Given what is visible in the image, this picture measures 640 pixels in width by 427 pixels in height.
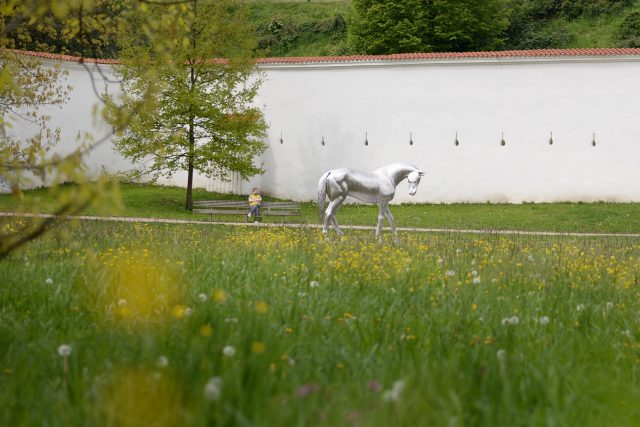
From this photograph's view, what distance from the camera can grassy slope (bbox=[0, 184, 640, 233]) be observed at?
77.7 ft

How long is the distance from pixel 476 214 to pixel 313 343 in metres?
22.3

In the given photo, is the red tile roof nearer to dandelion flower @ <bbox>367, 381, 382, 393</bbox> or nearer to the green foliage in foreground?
the green foliage in foreground

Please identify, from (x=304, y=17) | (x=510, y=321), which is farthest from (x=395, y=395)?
(x=304, y=17)

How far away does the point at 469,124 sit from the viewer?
30.0 m

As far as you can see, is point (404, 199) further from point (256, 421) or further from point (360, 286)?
point (256, 421)

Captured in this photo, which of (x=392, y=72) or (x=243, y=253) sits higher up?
(x=392, y=72)

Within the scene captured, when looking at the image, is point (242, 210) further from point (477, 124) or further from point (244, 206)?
point (477, 124)

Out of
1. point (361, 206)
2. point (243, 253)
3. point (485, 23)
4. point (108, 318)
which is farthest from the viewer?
point (485, 23)

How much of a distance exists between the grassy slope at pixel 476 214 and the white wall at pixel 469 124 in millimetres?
1096

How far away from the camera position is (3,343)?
5469mm

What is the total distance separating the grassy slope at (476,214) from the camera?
23672mm

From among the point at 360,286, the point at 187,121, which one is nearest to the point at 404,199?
the point at 187,121

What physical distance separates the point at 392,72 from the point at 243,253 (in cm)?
2179

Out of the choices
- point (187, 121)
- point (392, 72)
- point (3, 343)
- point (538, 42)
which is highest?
point (538, 42)
